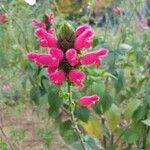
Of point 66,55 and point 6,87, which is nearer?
point 66,55

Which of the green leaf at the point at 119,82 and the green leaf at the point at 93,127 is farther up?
the green leaf at the point at 119,82

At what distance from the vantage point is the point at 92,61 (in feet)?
5.76

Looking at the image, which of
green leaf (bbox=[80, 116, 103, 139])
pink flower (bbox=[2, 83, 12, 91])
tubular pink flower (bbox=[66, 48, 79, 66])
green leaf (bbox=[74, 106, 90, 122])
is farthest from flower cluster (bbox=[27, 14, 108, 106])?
pink flower (bbox=[2, 83, 12, 91])

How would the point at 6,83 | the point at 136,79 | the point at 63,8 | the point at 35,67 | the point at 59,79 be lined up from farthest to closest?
the point at 63,8 → the point at 6,83 → the point at 136,79 → the point at 35,67 → the point at 59,79

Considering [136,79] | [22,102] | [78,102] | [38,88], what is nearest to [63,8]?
[22,102]

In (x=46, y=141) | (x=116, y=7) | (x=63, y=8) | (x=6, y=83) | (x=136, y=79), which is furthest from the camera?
(x=63, y=8)

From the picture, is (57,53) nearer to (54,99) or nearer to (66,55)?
(66,55)

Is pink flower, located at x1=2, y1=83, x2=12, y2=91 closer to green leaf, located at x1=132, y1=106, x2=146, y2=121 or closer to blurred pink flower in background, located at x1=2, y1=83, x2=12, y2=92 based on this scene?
blurred pink flower in background, located at x1=2, y1=83, x2=12, y2=92

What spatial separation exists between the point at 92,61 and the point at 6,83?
9.14ft

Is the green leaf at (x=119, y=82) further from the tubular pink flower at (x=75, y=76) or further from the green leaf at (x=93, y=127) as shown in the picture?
the tubular pink flower at (x=75, y=76)

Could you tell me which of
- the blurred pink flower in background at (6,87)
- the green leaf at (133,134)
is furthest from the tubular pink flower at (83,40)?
the blurred pink flower in background at (6,87)

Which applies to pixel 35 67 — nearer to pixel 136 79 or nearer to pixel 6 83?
pixel 136 79

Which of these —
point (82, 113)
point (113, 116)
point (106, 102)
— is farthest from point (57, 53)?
point (113, 116)

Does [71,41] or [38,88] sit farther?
[38,88]
